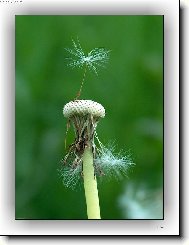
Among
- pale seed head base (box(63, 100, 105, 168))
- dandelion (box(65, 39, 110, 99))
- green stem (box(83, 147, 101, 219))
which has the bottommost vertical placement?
green stem (box(83, 147, 101, 219))

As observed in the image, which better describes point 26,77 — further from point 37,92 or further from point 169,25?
point 169,25

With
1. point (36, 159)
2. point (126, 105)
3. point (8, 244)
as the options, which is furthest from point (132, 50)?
point (8, 244)

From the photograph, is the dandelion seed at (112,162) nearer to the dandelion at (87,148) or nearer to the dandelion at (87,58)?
the dandelion at (87,148)

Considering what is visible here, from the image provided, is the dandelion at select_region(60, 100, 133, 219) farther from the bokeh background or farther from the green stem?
the bokeh background

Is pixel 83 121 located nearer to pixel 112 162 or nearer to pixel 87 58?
pixel 112 162

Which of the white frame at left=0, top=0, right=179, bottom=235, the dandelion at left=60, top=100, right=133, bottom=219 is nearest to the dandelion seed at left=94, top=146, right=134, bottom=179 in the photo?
the dandelion at left=60, top=100, right=133, bottom=219

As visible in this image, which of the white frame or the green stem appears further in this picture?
the white frame
